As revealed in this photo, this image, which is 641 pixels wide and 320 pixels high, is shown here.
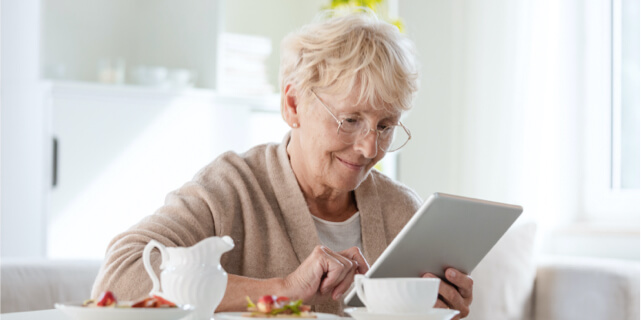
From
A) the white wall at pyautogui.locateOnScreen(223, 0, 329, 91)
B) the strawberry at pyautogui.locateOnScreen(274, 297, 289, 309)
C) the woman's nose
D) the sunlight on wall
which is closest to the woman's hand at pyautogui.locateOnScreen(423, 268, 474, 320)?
the woman's nose

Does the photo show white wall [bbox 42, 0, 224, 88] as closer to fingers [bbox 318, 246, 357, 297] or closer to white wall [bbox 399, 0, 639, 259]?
white wall [bbox 399, 0, 639, 259]

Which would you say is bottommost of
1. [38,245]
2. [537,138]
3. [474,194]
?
[38,245]

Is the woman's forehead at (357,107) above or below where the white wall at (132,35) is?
below

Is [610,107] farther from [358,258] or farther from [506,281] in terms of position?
[358,258]

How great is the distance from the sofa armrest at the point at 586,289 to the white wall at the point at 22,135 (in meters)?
2.00

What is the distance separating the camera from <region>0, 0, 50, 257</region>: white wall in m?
3.19

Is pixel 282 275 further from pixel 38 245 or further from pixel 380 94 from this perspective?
pixel 38 245

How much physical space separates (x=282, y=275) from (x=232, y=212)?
175 millimetres

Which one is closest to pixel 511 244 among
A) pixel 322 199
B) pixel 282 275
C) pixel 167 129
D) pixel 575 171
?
pixel 575 171

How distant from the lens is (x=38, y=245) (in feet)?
10.5

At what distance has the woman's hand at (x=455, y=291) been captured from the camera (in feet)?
4.61

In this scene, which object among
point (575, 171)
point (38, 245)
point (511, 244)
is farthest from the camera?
point (38, 245)

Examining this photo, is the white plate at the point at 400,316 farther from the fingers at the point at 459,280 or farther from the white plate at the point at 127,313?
the fingers at the point at 459,280

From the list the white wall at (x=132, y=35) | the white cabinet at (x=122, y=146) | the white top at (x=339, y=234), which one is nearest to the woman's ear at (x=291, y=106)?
the white top at (x=339, y=234)
